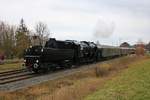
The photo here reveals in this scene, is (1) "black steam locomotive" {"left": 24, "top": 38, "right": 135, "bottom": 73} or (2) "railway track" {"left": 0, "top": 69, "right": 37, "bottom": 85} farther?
(1) "black steam locomotive" {"left": 24, "top": 38, "right": 135, "bottom": 73}

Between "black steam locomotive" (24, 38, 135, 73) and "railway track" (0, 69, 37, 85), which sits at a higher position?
"black steam locomotive" (24, 38, 135, 73)

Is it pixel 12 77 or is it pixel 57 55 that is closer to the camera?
pixel 12 77

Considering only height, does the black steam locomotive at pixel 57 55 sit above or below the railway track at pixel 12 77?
above

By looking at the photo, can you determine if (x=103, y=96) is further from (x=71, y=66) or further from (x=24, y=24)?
(x=24, y=24)

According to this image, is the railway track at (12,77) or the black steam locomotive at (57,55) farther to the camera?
the black steam locomotive at (57,55)

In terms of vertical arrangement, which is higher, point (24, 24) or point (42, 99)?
point (24, 24)

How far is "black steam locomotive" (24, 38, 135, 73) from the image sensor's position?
2778 centimetres

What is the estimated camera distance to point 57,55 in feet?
101

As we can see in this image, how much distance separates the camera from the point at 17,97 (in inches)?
657

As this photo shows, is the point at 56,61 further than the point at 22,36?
No

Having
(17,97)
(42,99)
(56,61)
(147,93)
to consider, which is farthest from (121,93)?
(56,61)

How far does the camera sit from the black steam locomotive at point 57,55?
27781 mm

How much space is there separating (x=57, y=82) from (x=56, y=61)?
888 centimetres

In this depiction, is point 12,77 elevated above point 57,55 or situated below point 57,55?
below
